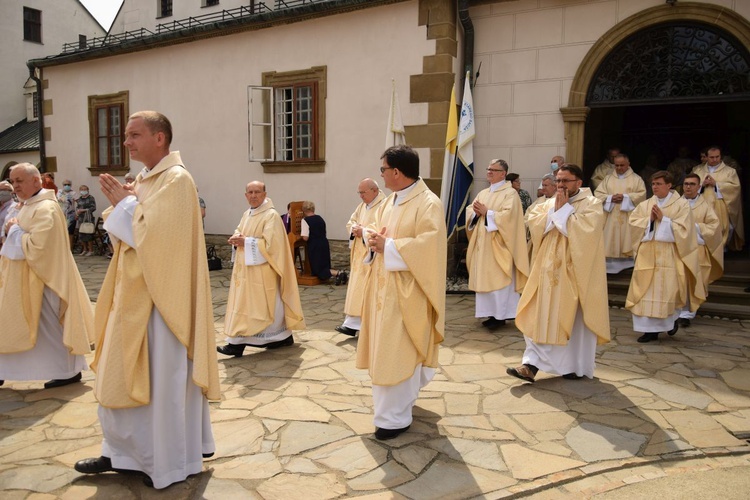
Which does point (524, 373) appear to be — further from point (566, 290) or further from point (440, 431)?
point (440, 431)

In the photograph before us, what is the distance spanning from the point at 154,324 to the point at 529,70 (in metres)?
7.83

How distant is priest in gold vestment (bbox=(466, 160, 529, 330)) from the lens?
727 cm

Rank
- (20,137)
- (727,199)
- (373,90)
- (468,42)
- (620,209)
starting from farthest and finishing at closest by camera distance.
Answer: (20,137), (373,90), (468,42), (620,209), (727,199)

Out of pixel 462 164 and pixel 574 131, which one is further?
pixel 462 164

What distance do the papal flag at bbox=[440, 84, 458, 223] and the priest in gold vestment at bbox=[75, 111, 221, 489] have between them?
21.0 ft

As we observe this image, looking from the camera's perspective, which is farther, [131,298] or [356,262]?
[356,262]

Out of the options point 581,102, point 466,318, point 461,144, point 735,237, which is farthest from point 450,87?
point 735,237

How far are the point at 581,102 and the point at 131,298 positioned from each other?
7.74 m

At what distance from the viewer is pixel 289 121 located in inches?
473

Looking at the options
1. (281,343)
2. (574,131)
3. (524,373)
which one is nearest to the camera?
(524,373)

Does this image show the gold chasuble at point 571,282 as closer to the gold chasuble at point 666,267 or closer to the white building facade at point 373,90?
the gold chasuble at point 666,267

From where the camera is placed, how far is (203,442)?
3.54 metres

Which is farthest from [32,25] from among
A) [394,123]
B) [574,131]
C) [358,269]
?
[358,269]

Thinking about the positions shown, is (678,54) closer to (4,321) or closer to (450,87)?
(450,87)
